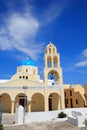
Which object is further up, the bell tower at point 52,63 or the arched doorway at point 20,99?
the bell tower at point 52,63

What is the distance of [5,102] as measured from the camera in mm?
27844

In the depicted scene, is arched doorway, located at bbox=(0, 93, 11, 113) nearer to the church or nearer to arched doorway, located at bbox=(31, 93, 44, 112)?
the church

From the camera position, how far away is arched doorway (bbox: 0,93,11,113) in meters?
27.4

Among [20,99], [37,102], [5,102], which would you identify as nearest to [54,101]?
[37,102]

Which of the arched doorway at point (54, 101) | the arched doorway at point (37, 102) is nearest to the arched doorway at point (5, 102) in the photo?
the arched doorway at point (37, 102)

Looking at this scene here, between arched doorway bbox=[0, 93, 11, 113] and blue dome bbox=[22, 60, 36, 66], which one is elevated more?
blue dome bbox=[22, 60, 36, 66]

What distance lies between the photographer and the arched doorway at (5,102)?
27352 millimetres

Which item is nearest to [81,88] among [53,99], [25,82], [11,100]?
[53,99]

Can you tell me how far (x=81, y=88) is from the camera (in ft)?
110

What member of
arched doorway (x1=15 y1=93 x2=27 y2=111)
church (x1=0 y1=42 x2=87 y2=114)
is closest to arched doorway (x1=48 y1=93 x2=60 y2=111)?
church (x1=0 y1=42 x2=87 y2=114)

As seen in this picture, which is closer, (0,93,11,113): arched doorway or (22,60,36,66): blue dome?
(0,93,11,113): arched doorway

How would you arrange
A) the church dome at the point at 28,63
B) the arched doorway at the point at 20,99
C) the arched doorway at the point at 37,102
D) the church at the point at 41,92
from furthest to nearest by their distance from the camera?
the church dome at the point at 28,63 < the arched doorway at the point at 20,99 < the arched doorway at the point at 37,102 < the church at the point at 41,92

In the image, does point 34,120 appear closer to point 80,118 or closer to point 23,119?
point 23,119

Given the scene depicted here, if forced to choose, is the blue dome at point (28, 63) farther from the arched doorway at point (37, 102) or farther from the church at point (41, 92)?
the arched doorway at point (37, 102)
